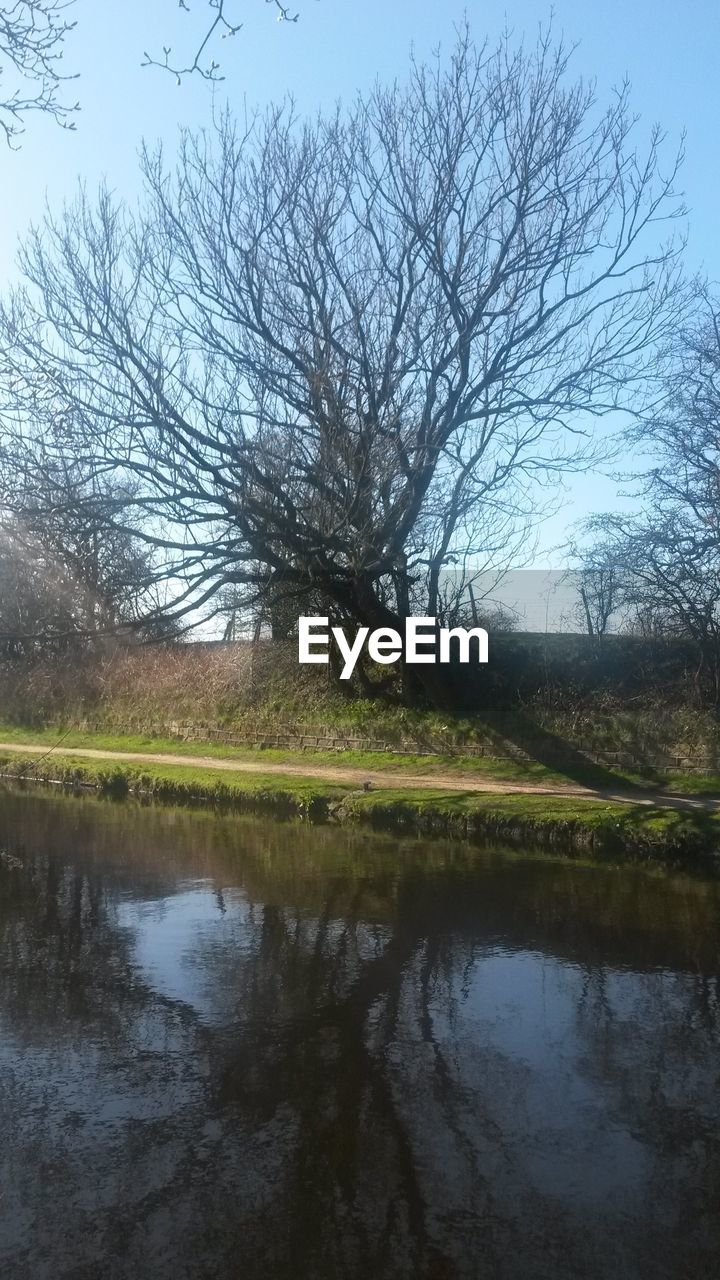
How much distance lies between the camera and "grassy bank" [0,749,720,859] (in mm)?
14695

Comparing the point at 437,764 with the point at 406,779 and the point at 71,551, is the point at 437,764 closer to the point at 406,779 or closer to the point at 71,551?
the point at 406,779

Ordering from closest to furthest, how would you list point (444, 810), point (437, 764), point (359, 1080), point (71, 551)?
point (359, 1080) → point (444, 810) → point (71, 551) → point (437, 764)

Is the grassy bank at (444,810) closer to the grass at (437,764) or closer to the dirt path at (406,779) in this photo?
the dirt path at (406,779)

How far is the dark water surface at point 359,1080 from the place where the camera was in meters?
4.97

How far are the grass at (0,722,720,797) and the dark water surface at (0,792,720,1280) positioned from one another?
19.4ft

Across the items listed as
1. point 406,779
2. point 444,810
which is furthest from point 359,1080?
point 406,779

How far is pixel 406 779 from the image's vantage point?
19969 mm

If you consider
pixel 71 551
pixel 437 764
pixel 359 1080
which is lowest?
pixel 359 1080

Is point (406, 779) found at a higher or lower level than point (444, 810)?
higher

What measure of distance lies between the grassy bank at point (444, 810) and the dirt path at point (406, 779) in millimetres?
408

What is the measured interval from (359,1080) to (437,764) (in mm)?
14330

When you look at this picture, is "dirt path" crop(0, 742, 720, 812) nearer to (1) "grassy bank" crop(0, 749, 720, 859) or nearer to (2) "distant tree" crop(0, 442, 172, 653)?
(1) "grassy bank" crop(0, 749, 720, 859)

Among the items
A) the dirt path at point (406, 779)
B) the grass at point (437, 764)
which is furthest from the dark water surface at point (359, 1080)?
the grass at point (437, 764)

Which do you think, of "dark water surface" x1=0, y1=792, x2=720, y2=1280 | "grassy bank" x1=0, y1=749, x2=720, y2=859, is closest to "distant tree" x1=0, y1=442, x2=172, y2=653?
"grassy bank" x1=0, y1=749, x2=720, y2=859
